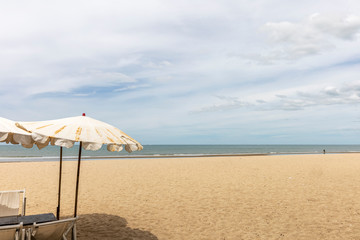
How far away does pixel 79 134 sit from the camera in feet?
15.1

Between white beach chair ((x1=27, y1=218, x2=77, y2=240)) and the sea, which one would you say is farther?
the sea

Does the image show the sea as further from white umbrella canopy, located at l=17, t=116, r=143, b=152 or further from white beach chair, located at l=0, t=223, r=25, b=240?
white beach chair, located at l=0, t=223, r=25, b=240

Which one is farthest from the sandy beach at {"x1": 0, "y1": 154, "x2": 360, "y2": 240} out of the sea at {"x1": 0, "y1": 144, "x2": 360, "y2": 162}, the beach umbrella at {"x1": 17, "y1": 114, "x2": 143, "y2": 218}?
the sea at {"x1": 0, "y1": 144, "x2": 360, "y2": 162}

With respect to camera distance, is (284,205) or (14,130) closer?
(14,130)

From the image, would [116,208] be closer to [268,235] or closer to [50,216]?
[50,216]

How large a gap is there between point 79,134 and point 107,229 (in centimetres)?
316

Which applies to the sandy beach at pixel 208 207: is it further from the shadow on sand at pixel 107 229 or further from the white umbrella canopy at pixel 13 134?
the white umbrella canopy at pixel 13 134

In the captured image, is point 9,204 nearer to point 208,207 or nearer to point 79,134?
point 79,134

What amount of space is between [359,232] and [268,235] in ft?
6.90

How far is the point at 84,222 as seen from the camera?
7.26m

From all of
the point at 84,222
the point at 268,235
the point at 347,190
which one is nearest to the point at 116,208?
the point at 84,222

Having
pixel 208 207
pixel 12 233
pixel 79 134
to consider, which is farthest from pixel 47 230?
pixel 208 207

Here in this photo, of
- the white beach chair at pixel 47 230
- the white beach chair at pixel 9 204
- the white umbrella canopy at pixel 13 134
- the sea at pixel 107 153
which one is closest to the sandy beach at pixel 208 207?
the white beach chair at pixel 9 204

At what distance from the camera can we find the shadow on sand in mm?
6259
